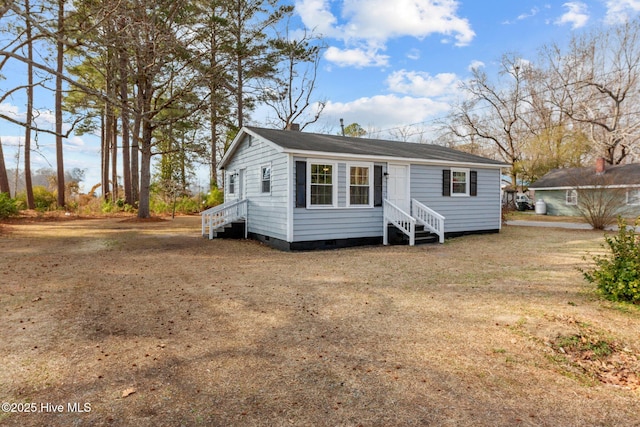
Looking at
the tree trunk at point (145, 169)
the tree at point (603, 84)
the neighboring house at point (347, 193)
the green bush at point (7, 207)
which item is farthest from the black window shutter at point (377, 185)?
the tree at point (603, 84)

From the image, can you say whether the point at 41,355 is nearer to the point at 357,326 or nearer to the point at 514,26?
the point at 357,326

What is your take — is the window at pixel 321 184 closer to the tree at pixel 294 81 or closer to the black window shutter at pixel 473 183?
the black window shutter at pixel 473 183

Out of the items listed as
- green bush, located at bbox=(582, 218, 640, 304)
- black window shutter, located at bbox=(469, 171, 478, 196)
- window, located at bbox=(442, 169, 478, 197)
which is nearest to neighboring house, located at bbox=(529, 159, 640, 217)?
black window shutter, located at bbox=(469, 171, 478, 196)

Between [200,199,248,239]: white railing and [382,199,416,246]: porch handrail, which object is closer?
[382,199,416,246]: porch handrail

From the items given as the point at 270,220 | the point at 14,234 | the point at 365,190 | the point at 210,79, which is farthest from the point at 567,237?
the point at 14,234

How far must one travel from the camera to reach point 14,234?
40.4 ft

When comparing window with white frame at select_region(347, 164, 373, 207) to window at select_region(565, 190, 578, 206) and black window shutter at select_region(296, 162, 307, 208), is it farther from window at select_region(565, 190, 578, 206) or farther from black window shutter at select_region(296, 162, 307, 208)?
window at select_region(565, 190, 578, 206)

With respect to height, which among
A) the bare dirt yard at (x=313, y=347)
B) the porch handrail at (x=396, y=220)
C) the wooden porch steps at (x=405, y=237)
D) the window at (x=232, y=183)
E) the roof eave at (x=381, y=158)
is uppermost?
the roof eave at (x=381, y=158)

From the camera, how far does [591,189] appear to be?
1462cm

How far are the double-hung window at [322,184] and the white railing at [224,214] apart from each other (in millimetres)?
3437

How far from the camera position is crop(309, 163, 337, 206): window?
32.4 feet

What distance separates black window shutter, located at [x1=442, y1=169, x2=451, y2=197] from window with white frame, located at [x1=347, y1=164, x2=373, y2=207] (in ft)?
10.2

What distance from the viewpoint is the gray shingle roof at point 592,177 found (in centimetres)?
1545

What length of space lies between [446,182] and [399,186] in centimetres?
203
